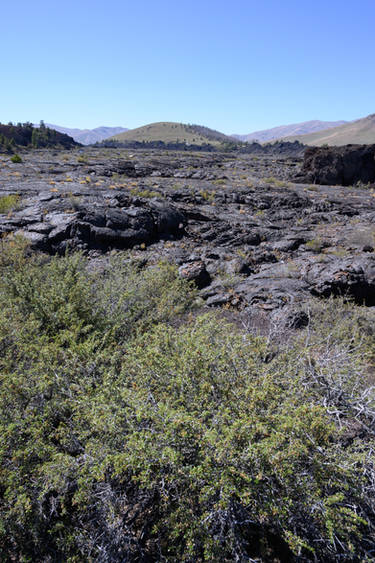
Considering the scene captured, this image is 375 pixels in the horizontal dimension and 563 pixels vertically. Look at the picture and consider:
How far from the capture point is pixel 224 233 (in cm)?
1248

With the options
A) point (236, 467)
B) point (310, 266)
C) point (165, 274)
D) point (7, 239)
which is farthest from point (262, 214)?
point (236, 467)

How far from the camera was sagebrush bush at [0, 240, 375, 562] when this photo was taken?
7.60ft

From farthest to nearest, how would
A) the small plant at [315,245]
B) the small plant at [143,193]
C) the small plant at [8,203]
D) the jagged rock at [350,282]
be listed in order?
the small plant at [143,193]
the small plant at [8,203]
the small plant at [315,245]
the jagged rock at [350,282]

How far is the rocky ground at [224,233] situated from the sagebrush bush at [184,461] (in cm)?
305

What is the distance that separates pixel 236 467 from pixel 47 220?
433 inches

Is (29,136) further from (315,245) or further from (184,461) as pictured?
(184,461)

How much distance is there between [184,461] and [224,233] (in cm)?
1051

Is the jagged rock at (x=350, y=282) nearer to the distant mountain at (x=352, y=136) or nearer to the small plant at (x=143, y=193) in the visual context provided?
the small plant at (x=143, y=193)

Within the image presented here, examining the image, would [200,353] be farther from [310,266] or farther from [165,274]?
[310,266]

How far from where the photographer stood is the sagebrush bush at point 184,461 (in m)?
2.32

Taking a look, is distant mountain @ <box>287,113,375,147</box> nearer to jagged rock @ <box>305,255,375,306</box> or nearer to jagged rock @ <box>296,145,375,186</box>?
jagged rock @ <box>296,145,375,186</box>

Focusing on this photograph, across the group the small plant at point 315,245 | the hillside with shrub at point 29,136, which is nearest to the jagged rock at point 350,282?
the small plant at point 315,245

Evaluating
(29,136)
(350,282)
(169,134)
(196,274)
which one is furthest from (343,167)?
(169,134)

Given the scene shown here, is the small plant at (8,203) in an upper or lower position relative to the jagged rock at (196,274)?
upper
